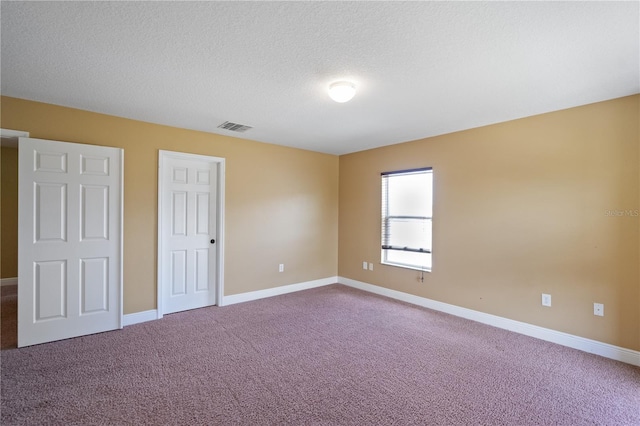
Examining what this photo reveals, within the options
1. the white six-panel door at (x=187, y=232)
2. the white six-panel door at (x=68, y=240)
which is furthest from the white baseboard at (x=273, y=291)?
the white six-panel door at (x=68, y=240)

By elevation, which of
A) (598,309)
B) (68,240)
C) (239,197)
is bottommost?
(598,309)

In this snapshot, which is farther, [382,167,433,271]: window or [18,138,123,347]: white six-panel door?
[382,167,433,271]: window

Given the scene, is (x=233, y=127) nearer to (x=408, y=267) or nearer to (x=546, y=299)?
(x=408, y=267)

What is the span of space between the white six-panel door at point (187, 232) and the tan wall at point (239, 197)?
0.47 feet

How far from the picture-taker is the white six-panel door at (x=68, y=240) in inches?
114

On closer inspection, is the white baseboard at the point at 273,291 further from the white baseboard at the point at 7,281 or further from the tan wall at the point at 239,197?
the white baseboard at the point at 7,281

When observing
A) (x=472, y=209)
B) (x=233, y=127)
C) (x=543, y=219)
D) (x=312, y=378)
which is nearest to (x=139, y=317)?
(x=312, y=378)

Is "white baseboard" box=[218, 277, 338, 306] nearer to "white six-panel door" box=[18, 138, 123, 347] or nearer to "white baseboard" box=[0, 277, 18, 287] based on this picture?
"white six-panel door" box=[18, 138, 123, 347]

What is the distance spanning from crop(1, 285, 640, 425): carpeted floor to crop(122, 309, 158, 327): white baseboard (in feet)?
0.41

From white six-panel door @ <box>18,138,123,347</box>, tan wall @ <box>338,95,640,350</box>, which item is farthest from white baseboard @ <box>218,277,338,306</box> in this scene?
tan wall @ <box>338,95,640,350</box>

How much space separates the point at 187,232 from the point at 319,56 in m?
3.06

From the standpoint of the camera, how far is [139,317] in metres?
3.59

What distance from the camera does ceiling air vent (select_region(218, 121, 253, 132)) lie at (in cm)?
380

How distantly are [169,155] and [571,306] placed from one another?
5050 millimetres
